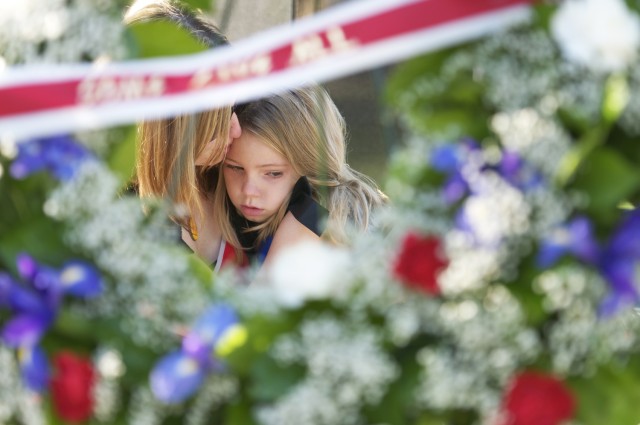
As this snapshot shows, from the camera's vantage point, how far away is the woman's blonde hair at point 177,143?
8.00ft

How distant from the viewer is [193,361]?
1.20m

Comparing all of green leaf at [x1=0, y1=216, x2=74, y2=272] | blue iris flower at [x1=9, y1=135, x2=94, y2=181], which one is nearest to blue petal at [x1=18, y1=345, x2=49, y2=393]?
green leaf at [x1=0, y1=216, x2=74, y2=272]

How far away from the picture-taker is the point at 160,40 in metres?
1.36

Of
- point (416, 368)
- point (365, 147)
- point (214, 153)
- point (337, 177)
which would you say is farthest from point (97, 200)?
point (365, 147)

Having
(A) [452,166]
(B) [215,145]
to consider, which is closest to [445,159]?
(A) [452,166]

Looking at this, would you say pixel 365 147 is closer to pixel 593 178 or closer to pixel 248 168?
pixel 248 168

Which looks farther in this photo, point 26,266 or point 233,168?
point 233,168

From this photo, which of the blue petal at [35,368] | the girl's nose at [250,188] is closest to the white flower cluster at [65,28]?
the blue petal at [35,368]

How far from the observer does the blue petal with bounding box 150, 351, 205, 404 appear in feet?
3.85

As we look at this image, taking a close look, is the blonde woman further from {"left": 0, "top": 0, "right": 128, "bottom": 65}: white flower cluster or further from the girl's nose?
{"left": 0, "top": 0, "right": 128, "bottom": 65}: white flower cluster

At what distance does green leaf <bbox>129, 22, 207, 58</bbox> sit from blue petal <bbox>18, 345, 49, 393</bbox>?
0.39 meters

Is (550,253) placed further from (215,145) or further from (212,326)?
(215,145)

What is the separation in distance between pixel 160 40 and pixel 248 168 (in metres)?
1.33

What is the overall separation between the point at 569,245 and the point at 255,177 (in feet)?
5.33
